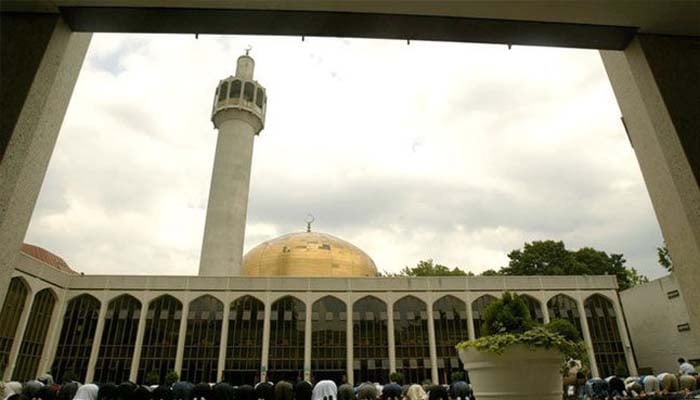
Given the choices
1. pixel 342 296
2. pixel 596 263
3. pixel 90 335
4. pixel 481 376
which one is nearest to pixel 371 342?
pixel 342 296

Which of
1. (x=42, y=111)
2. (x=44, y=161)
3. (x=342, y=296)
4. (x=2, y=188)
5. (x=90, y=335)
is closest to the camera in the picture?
(x=2, y=188)

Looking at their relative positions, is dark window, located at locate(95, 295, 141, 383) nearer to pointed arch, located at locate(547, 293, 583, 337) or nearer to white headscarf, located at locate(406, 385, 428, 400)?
white headscarf, located at locate(406, 385, 428, 400)

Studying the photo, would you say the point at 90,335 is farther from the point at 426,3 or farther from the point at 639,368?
the point at 639,368

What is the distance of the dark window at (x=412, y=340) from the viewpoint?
100ft

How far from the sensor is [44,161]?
2973 millimetres

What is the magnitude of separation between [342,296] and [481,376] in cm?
2937

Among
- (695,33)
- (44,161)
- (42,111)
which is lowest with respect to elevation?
(44,161)

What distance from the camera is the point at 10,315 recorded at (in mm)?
25188

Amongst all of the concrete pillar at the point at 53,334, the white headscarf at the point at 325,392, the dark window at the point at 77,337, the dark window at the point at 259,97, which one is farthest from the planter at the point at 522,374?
the dark window at the point at 259,97

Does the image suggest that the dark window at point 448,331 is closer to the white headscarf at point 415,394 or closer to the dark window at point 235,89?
the white headscarf at point 415,394

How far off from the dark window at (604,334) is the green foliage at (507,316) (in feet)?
108

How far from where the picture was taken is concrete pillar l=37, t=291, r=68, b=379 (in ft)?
92.6

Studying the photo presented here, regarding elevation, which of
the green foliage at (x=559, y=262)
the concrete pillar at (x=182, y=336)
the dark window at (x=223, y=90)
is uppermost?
the dark window at (x=223, y=90)

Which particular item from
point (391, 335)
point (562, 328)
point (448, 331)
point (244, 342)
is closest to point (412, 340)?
point (391, 335)
